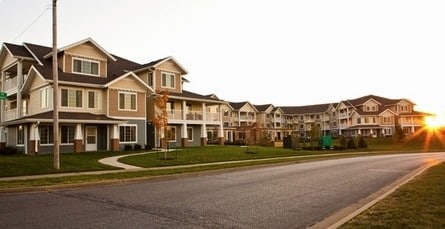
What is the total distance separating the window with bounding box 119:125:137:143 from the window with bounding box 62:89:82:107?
458 cm

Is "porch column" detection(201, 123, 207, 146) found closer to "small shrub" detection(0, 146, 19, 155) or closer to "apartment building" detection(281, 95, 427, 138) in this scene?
"small shrub" detection(0, 146, 19, 155)

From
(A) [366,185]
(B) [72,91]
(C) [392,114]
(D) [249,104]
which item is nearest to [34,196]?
(A) [366,185]

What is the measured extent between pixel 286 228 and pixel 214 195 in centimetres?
435

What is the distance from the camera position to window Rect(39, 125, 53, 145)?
103ft

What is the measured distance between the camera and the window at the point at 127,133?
36188 mm

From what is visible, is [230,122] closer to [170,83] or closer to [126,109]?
[170,83]

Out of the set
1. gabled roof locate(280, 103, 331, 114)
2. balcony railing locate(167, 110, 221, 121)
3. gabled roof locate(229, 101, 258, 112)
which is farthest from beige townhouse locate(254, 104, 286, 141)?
balcony railing locate(167, 110, 221, 121)

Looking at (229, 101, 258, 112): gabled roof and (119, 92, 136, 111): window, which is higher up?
(229, 101, 258, 112): gabled roof

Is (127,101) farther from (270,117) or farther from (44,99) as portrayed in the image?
(270,117)

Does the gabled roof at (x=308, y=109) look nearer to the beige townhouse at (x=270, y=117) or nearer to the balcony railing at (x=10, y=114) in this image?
the beige townhouse at (x=270, y=117)

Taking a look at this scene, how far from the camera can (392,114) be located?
94.2m

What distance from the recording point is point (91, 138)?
34.4 metres

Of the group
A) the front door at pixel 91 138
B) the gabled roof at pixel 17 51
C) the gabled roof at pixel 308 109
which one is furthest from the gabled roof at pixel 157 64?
the gabled roof at pixel 308 109

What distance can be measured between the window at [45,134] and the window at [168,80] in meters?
13.9
